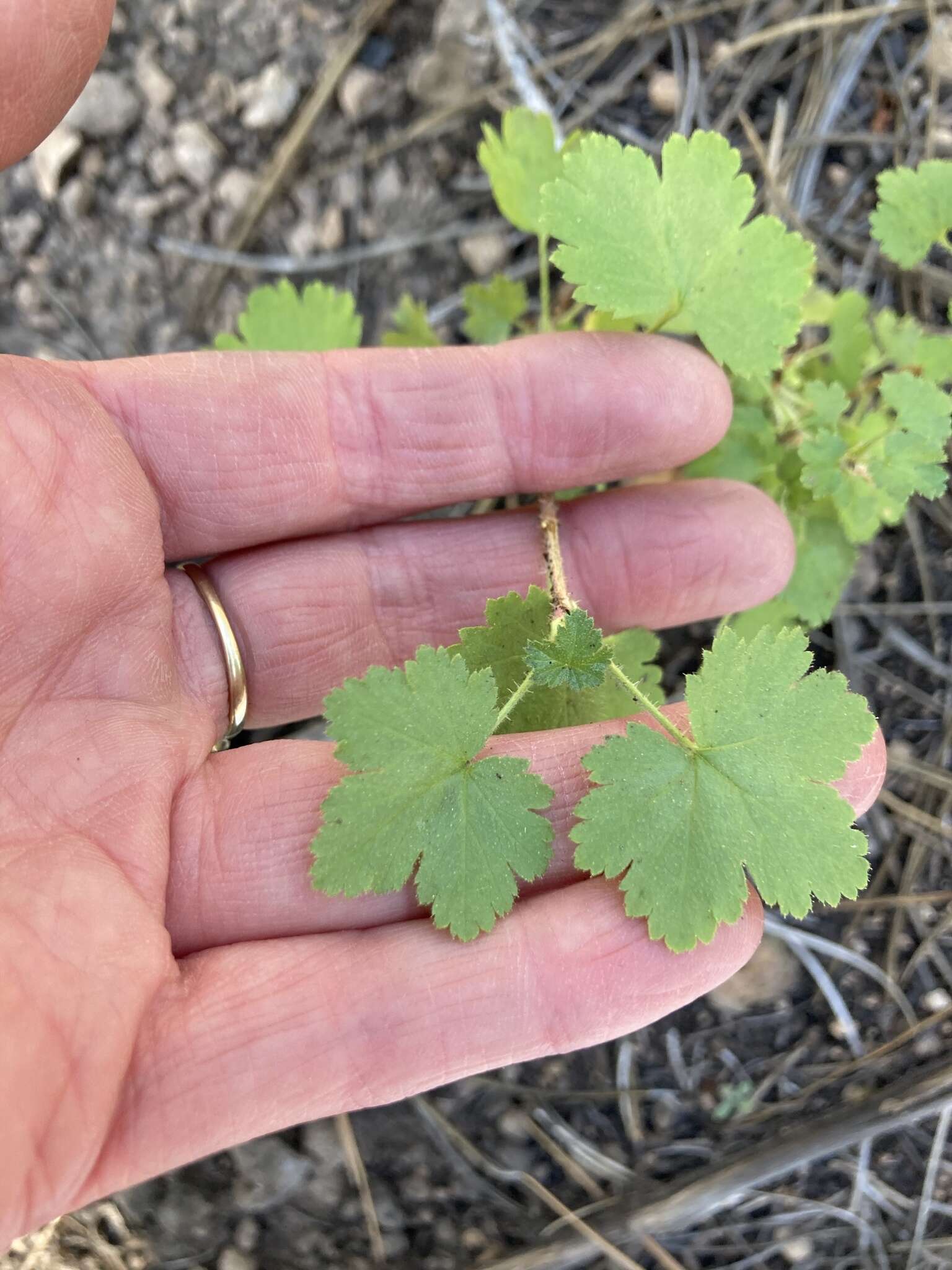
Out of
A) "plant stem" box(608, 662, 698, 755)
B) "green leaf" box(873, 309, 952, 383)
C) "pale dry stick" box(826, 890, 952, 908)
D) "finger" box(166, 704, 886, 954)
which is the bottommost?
"pale dry stick" box(826, 890, 952, 908)

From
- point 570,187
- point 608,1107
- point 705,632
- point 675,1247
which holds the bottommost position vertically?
point 675,1247

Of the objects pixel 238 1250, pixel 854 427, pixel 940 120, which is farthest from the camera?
pixel 940 120

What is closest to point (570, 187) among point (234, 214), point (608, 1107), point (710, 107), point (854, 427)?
point (854, 427)

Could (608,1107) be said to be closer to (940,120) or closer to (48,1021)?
(48,1021)

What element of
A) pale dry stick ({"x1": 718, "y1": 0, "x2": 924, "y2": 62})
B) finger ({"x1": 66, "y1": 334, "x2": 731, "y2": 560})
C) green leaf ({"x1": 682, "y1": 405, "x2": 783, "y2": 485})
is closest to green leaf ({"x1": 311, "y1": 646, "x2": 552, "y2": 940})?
finger ({"x1": 66, "y1": 334, "x2": 731, "y2": 560})

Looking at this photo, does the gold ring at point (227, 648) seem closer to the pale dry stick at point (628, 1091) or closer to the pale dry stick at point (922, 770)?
the pale dry stick at point (628, 1091)

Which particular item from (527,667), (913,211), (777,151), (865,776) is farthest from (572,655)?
(777,151)

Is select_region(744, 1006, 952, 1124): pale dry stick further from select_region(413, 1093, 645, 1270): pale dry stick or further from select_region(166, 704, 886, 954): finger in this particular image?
select_region(166, 704, 886, 954): finger
